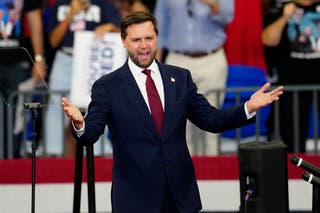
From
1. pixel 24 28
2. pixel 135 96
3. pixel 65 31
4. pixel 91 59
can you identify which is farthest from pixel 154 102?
pixel 24 28

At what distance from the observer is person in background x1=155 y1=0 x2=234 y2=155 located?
418 inches

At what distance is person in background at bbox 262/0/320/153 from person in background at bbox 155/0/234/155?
48cm

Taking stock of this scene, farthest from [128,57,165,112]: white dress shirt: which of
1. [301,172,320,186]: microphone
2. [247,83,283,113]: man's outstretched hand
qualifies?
[301,172,320,186]: microphone

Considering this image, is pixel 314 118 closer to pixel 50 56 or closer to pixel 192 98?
pixel 50 56

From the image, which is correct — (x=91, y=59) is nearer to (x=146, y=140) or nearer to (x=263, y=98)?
(x=146, y=140)

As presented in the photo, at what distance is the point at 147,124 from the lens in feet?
21.5

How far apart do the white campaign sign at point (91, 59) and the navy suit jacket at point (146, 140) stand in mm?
3750

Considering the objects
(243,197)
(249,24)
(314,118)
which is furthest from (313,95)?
(243,197)

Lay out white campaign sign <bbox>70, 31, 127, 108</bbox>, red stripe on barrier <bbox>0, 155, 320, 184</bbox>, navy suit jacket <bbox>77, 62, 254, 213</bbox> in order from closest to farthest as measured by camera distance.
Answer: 1. navy suit jacket <bbox>77, 62, 254, 213</bbox>
2. red stripe on barrier <bbox>0, 155, 320, 184</bbox>
3. white campaign sign <bbox>70, 31, 127, 108</bbox>

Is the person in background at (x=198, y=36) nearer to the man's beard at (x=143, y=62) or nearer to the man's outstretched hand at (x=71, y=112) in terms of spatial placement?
the man's beard at (x=143, y=62)

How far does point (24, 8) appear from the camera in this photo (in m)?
10.9

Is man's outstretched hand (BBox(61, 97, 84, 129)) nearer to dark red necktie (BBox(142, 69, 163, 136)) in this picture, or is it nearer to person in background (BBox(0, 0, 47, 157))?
dark red necktie (BBox(142, 69, 163, 136))

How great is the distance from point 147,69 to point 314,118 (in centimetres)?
421

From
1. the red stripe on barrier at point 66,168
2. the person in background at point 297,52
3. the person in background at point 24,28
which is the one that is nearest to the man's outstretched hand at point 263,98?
the red stripe on barrier at point 66,168
